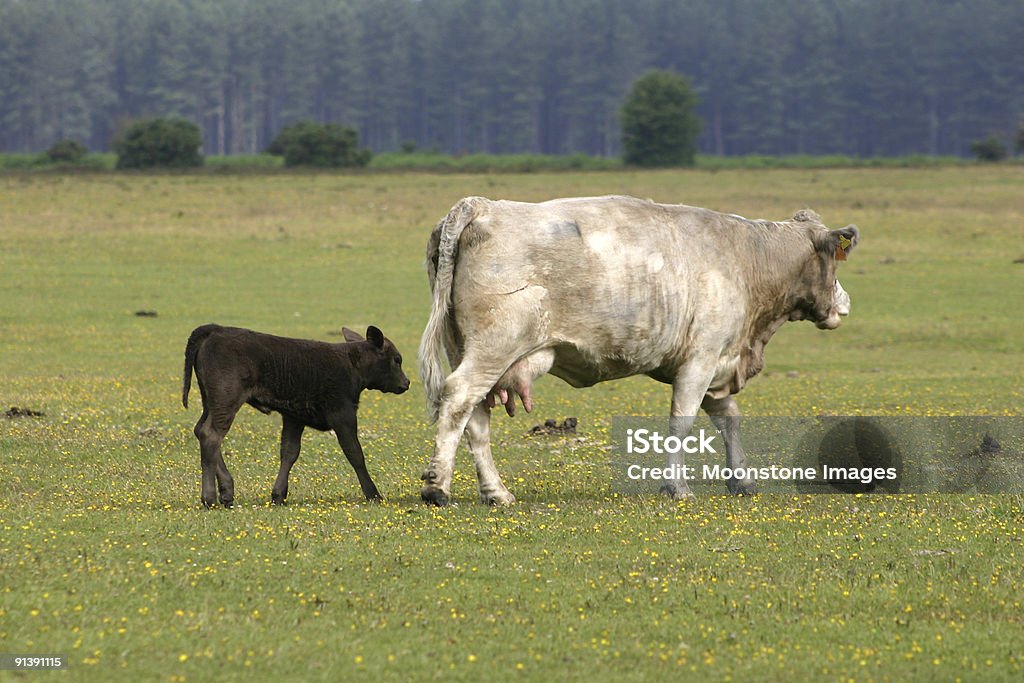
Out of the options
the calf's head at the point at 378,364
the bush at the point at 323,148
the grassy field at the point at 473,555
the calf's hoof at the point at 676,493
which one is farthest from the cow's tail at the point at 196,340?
the bush at the point at 323,148

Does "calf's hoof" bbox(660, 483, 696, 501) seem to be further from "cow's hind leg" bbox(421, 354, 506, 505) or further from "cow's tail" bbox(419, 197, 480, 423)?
"cow's tail" bbox(419, 197, 480, 423)

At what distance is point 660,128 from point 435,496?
294ft

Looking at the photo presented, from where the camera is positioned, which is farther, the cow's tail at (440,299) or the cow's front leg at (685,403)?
the cow's front leg at (685,403)

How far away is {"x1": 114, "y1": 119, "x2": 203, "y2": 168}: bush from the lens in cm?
7762

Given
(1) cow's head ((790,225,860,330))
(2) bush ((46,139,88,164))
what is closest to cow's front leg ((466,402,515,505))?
(1) cow's head ((790,225,860,330))

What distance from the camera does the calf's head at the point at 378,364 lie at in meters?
12.7

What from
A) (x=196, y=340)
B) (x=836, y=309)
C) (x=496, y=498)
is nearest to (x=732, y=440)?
(x=836, y=309)

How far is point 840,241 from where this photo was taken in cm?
1377

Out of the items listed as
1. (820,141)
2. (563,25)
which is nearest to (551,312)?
(820,141)

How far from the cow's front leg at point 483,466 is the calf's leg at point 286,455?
1465mm

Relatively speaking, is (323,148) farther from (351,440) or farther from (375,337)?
(351,440)

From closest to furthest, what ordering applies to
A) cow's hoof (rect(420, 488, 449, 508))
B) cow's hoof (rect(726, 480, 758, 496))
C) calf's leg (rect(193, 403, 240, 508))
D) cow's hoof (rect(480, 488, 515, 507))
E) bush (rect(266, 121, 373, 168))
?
calf's leg (rect(193, 403, 240, 508)), cow's hoof (rect(420, 488, 449, 508)), cow's hoof (rect(480, 488, 515, 507)), cow's hoof (rect(726, 480, 758, 496)), bush (rect(266, 121, 373, 168))

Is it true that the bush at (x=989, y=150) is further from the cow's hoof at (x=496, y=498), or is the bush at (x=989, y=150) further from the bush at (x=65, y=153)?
the cow's hoof at (x=496, y=498)

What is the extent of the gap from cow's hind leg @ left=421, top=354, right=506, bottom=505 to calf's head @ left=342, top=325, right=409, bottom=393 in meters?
1.07
